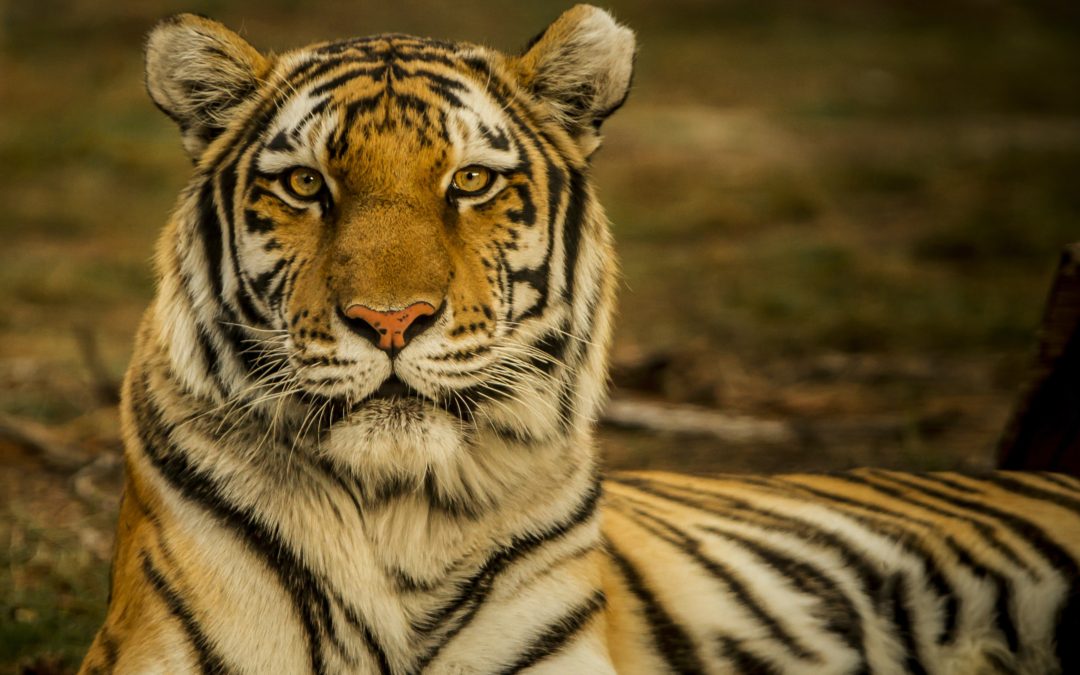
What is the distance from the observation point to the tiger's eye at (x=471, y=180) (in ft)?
6.84

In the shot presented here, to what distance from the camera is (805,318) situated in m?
6.16

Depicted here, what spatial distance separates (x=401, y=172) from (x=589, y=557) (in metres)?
0.73

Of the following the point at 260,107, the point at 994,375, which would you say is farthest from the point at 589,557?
the point at 994,375

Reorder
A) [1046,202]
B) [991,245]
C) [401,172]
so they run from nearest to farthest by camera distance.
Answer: [401,172]
[991,245]
[1046,202]

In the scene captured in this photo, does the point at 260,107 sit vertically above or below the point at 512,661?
above

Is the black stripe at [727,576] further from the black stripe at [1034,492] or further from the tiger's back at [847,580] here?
the black stripe at [1034,492]

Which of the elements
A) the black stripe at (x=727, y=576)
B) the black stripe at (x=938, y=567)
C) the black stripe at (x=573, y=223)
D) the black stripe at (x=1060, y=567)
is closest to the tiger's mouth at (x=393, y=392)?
the black stripe at (x=573, y=223)

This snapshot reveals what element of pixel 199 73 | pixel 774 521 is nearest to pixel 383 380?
pixel 199 73

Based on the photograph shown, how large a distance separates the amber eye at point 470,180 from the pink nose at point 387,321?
0.28m

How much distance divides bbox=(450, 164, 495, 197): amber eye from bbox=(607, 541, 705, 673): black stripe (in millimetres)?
765

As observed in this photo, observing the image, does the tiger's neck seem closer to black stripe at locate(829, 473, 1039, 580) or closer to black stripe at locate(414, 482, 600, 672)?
black stripe at locate(414, 482, 600, 672)

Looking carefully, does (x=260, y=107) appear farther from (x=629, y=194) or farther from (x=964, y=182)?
(x=964, y=182)

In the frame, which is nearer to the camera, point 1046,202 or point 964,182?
point 1046,202

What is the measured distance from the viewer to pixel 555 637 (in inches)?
82.1
